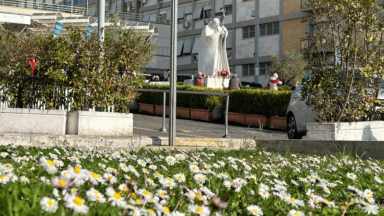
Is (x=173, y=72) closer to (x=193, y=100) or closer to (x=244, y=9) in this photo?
(x=193, y=100)

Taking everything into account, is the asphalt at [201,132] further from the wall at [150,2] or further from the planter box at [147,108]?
the wall at [150,2]

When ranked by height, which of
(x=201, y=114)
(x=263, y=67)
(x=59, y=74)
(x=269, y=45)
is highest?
(x=269, y=45)

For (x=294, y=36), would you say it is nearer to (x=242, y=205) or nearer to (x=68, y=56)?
(x=68, y=56)

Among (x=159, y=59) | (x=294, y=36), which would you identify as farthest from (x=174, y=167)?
(x=159, y=59)

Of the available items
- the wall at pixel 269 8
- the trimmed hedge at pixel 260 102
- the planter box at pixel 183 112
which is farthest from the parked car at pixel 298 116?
the wall at pixel 269 8

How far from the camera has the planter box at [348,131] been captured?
8.60 m

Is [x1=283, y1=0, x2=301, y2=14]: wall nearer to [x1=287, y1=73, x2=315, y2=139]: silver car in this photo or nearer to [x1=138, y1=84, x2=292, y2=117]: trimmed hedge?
[x1=138, y1=84, x2=292, y2=117]: trimmed hedge

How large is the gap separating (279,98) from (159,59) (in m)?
43.0

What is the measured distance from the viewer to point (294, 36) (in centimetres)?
4366

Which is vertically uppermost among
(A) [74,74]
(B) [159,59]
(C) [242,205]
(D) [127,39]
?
(B) [159,59]

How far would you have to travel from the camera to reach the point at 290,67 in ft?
134

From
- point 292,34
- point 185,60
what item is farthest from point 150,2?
point 292,34

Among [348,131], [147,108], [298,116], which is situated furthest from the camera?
[147,108]

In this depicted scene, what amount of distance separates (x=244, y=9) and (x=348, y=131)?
40.7 meters
